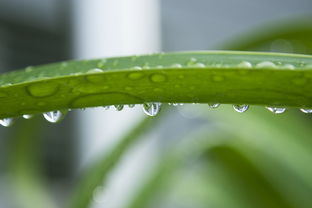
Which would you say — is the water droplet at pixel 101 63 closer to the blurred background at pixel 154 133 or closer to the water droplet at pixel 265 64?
the water droplet at pixel 265 64

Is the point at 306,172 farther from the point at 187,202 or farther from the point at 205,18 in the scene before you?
the point at 205,18

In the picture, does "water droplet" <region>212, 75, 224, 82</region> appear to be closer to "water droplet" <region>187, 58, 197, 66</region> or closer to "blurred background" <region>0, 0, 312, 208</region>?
"water droplet" <region>187, 58, 197, 66</region>

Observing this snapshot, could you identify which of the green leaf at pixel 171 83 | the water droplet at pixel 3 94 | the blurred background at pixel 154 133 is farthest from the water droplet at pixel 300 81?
the blurred background at pixel 154 133

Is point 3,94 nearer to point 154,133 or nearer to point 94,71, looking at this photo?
point 94,71

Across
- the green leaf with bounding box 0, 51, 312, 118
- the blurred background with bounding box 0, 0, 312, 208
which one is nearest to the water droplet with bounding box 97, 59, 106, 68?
the green leaf with bounding box 0, 51, 312, 118

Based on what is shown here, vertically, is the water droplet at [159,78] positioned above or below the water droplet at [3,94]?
above

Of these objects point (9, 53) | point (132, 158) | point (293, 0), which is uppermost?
point (293, 0)

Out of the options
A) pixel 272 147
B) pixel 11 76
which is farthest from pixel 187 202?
pixel 11 76
